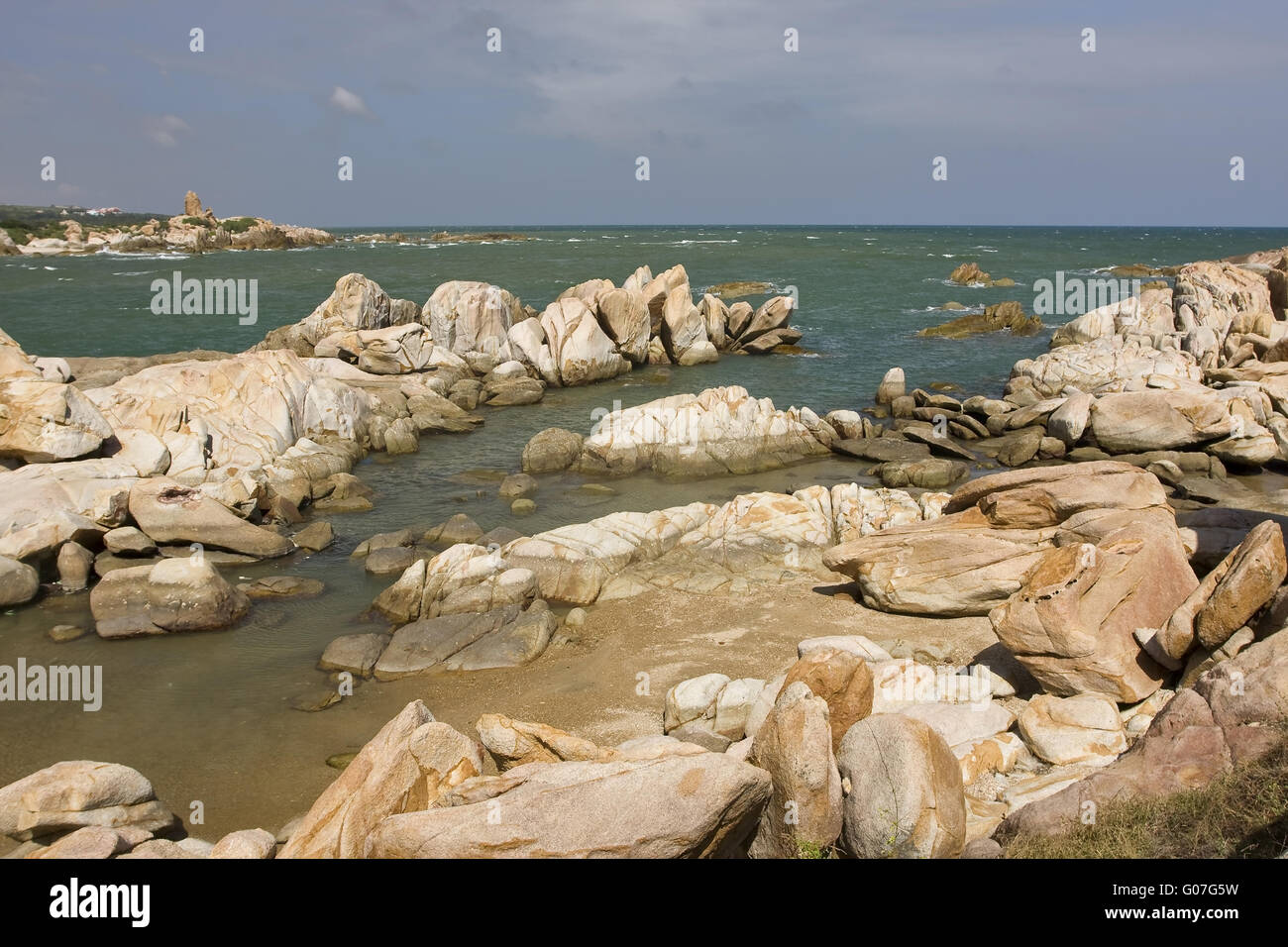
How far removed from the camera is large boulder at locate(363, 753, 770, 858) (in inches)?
261

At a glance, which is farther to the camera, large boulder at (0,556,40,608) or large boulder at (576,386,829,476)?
large boulder at (576,386,829,476)

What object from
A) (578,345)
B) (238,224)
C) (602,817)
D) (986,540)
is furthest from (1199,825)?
(238,224)

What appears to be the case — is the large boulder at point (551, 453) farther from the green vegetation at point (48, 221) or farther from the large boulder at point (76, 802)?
the green vegetation at point (48, 221)

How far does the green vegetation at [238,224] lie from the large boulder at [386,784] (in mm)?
127999

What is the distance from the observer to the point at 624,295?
129 feet

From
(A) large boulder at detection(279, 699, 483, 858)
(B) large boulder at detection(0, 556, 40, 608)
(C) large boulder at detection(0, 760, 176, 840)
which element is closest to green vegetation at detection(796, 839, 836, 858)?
(A) large boulder at detection(279, 699, 483, 858)

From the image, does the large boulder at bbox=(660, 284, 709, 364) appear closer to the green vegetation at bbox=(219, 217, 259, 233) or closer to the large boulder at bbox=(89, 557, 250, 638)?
the large boulder at bbox=(89, 557, 250, 638)

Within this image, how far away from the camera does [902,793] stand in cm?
756

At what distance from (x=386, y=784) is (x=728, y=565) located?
407 inches

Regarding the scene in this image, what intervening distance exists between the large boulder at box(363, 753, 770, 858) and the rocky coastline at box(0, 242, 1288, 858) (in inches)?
1.0

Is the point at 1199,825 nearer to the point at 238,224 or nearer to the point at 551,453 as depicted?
the point at 551,453

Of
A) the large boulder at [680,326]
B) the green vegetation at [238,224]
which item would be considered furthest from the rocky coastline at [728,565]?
the green vegetation at [238,224]
